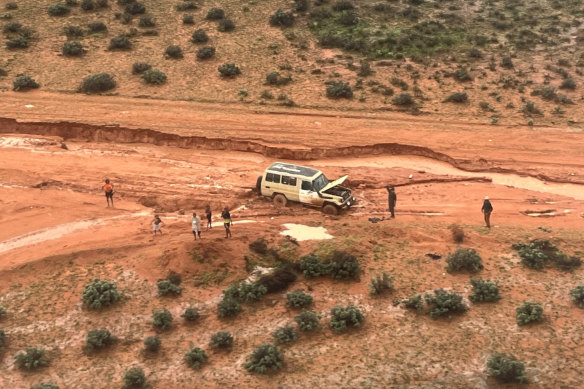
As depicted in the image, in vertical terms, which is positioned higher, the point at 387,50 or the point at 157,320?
the point at 387,50

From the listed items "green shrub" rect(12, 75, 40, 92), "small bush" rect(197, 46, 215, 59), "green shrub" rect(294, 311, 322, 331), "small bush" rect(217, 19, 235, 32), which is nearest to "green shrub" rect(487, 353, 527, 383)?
"green shrub" rect(294, 311, 322, 331)

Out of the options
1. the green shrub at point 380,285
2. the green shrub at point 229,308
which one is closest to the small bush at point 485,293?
the green shrub at point 380,285

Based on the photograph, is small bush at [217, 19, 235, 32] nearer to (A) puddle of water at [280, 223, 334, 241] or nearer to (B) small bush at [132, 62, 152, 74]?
(B) small bush at [132, 62, 152, 74]

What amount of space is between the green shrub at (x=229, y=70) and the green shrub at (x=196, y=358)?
27.2 m

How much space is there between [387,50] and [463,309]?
97.9 feet

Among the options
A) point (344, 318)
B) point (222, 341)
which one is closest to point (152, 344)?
point (222, 341)

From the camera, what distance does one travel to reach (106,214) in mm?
28375

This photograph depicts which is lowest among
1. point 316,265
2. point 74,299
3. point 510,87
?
point 74,299

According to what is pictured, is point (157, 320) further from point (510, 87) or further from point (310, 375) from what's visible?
point (510, 87)

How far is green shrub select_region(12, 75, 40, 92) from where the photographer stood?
136 feet

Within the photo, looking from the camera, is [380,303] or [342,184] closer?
[380,303]

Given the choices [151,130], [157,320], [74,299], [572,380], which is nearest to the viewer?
[572,380]

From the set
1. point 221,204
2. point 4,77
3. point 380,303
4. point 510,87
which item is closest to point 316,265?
point 380,303

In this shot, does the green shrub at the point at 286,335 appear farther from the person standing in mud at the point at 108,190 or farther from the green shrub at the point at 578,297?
the person standing in mud at the point at 108,190
